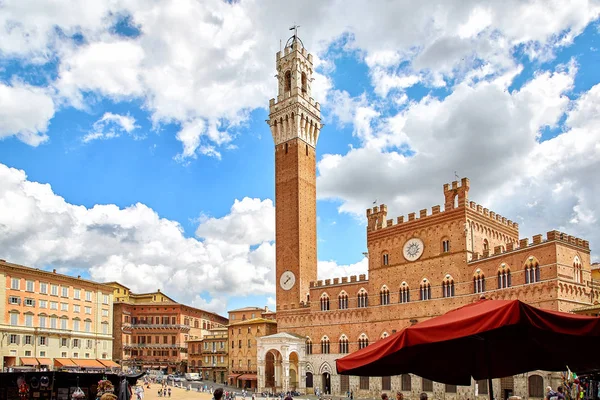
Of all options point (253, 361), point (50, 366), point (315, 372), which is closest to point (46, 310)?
point (50, 366)

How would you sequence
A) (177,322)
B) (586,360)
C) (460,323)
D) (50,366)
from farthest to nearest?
(177,322)
(50,366)
(586,360)
(460,323)

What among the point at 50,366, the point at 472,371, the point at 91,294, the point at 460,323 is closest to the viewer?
the point at 460,323

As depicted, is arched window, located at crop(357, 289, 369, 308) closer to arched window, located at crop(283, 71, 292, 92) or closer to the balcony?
arched window, located at crop(283, 71, 292, 92)

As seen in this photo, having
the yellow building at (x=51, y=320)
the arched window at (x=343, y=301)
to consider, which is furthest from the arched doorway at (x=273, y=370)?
the yellow building at (x=51, y=320)

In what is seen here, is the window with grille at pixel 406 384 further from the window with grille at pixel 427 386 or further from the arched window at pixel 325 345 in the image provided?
the arched window at pixel 325 345

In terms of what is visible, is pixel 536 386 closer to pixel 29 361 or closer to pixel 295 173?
pixel 295 173

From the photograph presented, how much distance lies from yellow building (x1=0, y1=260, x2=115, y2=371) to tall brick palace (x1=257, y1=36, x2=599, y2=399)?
16.8 metres

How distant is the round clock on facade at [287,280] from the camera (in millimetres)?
58047

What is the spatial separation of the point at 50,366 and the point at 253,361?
19725 millimetres

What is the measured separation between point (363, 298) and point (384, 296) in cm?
253

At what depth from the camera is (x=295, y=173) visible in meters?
60.8

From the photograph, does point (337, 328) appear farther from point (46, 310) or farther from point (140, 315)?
point (140, 315)

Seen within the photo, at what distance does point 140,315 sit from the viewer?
3078 inches

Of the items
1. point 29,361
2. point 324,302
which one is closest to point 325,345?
point 324,302
